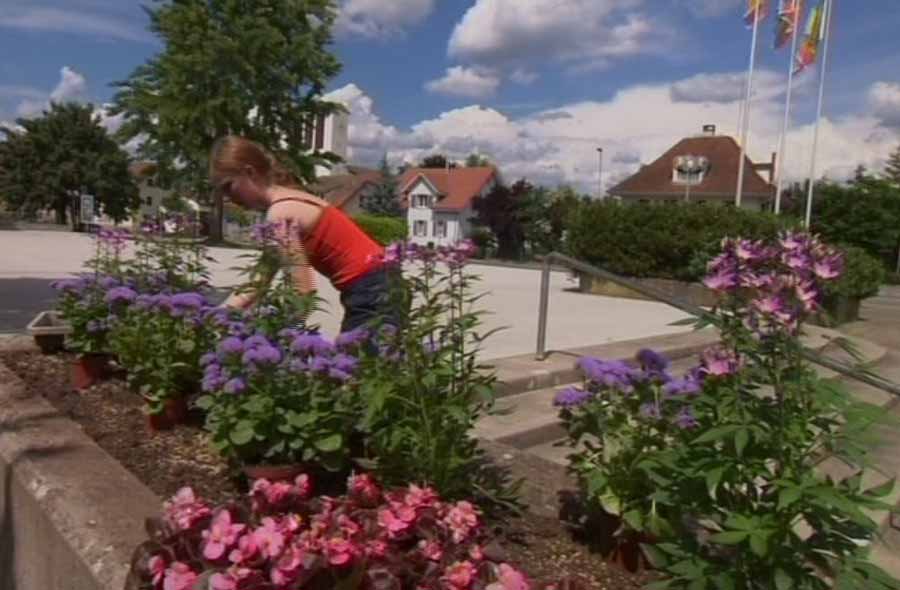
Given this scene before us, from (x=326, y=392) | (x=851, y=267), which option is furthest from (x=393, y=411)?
(x=851, y=267)

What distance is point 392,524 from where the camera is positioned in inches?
63.8

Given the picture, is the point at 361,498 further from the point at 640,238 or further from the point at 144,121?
the point at 144,121

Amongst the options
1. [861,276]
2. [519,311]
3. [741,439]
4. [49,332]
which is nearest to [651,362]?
[741,439]

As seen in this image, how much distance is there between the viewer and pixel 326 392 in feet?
7.49

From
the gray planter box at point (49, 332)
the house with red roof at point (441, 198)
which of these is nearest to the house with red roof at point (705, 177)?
the house with red roof at point (441, 198)

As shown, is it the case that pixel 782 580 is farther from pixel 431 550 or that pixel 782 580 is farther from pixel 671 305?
pixel 671 305

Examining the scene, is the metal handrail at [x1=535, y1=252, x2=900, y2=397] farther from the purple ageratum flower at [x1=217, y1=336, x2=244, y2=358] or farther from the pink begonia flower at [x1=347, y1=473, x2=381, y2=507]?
the purple ageratum flower at [x1=217, y1=336, x2=244, y2=358]

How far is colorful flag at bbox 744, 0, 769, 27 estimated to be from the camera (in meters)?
24.0

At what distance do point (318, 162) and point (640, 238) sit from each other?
86.1ft

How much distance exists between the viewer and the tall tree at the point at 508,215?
45.0 metres

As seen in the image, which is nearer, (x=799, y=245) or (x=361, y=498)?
(x=799, y=245)

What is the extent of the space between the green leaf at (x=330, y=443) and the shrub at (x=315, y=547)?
1.55 feet

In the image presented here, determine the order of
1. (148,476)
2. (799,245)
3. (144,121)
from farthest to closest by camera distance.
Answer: (144,121) < (148,476) < (799,245)

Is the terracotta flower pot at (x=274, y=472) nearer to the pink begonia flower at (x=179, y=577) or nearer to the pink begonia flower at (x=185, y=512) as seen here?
the pink begonia flower at (x=185, y=512)
